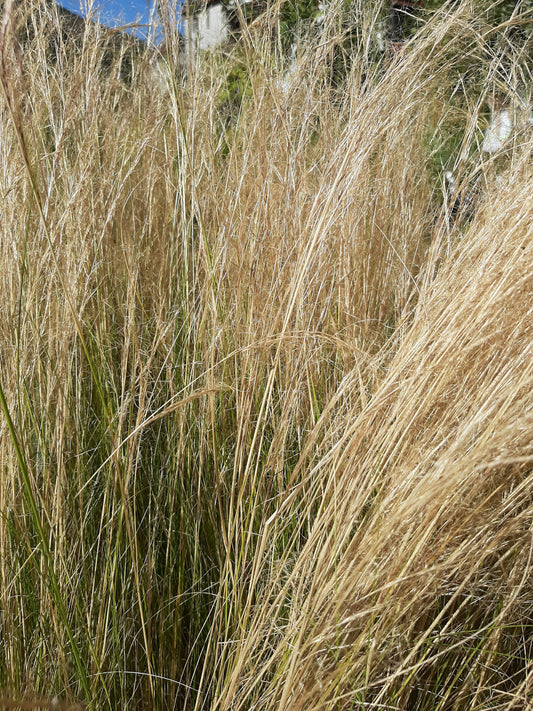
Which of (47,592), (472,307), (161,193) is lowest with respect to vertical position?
(47,592)

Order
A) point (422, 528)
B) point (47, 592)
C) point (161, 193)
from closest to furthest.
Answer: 1. point (422, 528)
2. point (47, 592)
3. point (161, 193)

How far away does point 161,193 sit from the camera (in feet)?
5.44

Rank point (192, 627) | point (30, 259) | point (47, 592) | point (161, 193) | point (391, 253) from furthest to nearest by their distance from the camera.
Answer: point (161, 193)
point (391, 253)
point (30, 259)
point (192, 627)
point (47, 592)

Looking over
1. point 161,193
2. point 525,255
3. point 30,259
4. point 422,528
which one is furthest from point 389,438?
point 161,193

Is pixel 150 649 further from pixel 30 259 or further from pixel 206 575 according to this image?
pixel 30 259

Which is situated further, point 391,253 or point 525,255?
point 391,253

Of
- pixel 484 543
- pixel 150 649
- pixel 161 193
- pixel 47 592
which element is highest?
pixel 161 193

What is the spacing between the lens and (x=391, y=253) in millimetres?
1400

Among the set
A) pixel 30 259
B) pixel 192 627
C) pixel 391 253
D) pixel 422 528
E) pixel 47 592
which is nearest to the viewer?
pixel 422 528

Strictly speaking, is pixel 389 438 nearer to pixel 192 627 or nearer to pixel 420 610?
pixel 420 610

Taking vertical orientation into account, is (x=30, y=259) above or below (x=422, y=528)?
above

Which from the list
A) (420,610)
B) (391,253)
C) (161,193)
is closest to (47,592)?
(420,610)

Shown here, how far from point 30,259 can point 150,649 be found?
67 centimetres

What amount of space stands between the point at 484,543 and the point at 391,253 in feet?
2.67
